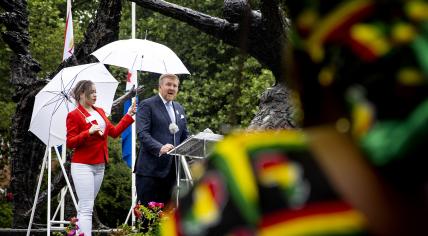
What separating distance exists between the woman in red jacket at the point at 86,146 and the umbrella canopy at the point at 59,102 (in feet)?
5.62

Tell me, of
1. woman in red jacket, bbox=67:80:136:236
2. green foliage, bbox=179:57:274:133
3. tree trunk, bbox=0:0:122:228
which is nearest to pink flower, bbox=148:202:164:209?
woman in red jacket, bbox=67:80:136:236

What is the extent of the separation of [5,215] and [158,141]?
7795mm

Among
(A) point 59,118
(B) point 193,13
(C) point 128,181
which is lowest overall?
(C) point 128,181

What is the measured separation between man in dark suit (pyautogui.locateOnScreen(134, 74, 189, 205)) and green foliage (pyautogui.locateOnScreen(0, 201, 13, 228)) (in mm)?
7339

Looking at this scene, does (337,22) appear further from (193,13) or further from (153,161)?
(153,161)

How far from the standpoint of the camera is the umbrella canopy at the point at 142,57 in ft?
37.4

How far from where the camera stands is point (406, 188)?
125cm

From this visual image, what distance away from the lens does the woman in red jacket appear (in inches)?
387

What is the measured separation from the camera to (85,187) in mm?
9828

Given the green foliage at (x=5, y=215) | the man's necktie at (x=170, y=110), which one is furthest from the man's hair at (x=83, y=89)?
the green foliage at (x=5, y=215)

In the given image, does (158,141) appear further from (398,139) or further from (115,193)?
(115,193)

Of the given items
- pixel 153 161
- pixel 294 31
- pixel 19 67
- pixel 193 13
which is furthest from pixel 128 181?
pixel 294 31

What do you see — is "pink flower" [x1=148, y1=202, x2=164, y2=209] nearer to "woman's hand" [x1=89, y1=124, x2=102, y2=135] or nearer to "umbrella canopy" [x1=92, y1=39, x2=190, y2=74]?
"woman's hand" [x1=89, y1=124, x2=102, y2=135]

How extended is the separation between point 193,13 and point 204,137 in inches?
53.3
